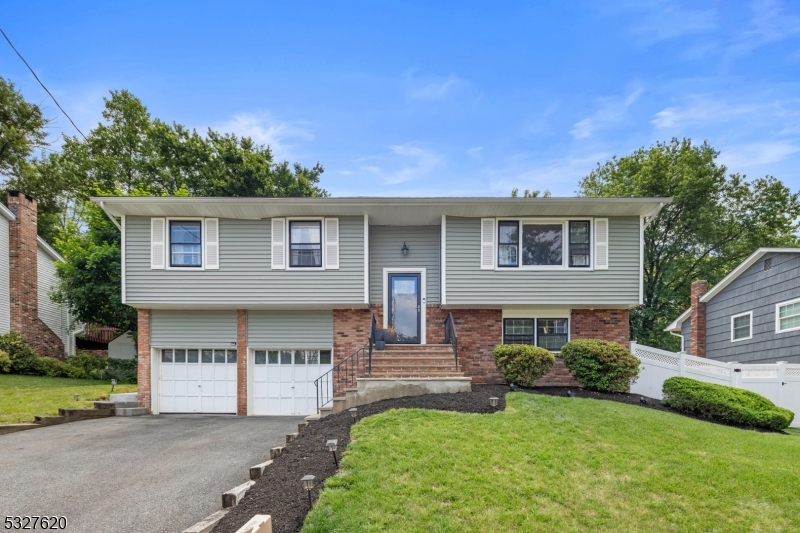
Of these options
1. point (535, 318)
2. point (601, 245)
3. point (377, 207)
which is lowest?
point (535, 318)

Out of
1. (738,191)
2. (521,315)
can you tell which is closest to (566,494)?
(521,315)

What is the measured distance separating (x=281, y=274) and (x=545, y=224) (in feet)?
23.0

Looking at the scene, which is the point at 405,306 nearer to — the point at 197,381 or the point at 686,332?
the point at 197,381

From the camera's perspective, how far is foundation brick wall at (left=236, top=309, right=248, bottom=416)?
11750 millimetres

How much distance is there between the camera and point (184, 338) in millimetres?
11844

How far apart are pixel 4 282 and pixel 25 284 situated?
66 cm

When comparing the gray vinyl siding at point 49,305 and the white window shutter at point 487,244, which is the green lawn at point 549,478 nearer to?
the white window shutter at point 487,244

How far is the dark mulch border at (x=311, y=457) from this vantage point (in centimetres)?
418

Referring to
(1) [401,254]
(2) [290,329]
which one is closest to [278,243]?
(2) [290,329]

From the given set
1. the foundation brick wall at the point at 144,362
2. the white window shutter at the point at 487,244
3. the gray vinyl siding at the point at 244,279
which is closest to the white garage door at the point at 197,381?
the foundation brick wall at the point at 144,362

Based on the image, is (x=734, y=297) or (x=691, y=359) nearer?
(x=691, y=359)

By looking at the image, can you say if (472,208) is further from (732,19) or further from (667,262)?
(667,262)

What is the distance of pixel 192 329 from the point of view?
11867 millimetres

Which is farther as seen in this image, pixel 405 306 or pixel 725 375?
pixel 405 306
